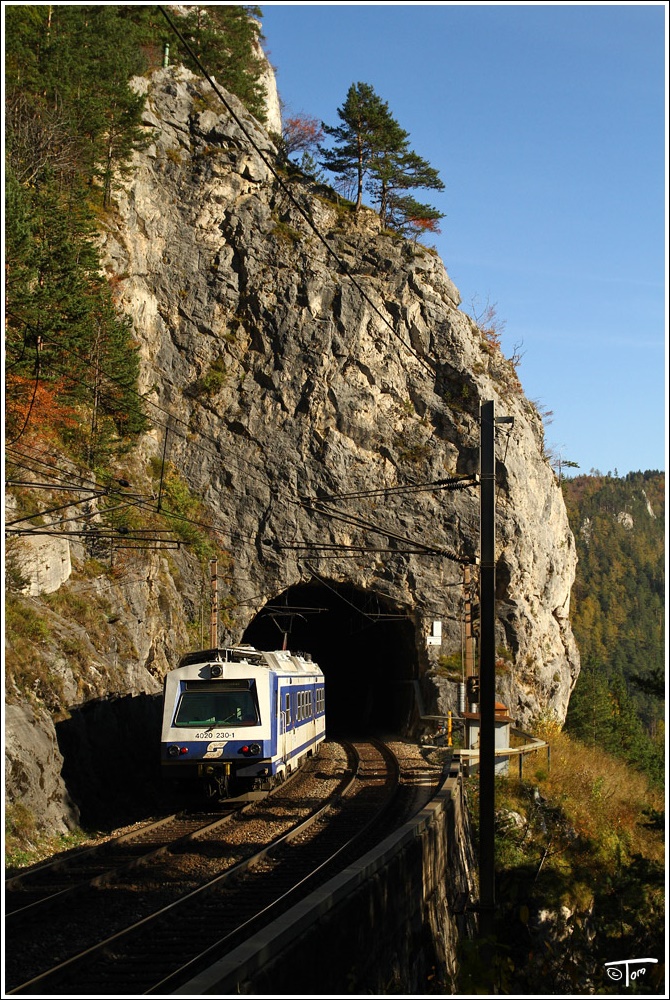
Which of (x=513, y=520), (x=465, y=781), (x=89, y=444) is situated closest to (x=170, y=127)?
(x=89, y=444)

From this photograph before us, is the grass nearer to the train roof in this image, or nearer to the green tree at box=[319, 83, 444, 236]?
the train roof

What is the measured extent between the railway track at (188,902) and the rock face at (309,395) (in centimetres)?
1682

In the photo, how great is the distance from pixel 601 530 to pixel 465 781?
88814 millimetres

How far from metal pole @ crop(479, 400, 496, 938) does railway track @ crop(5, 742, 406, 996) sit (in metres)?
2.34

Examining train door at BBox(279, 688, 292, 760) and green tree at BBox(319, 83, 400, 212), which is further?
green tree at BBox(319, 83, 400, 212)

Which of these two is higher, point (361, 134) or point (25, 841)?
point (361, 134)

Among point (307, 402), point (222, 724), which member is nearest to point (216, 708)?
point (222, 724)

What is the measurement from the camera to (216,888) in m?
10.9

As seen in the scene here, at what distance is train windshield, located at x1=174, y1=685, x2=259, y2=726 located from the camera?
54.1ft

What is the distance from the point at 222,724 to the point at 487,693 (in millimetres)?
7500

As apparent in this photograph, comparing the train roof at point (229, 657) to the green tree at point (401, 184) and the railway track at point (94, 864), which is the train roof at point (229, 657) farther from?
the green tree at point (401, 184)

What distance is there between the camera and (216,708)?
16.7 meters

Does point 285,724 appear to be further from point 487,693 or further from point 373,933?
point 373,933

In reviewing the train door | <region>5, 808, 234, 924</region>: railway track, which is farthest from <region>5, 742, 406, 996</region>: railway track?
the train door
